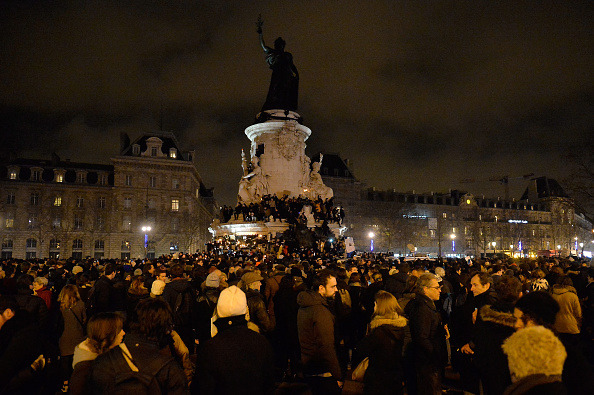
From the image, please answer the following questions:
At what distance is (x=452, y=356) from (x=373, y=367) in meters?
4.20

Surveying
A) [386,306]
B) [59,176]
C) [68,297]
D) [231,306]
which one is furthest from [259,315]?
[59,176]

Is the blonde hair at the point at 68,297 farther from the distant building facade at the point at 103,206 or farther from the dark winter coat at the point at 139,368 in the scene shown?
the distant building facade at the point at 103,206

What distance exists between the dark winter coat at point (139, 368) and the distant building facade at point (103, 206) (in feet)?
193

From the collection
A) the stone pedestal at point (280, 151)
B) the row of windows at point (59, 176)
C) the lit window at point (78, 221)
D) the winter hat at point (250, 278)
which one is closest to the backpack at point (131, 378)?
the winter hat at point (250, 278)

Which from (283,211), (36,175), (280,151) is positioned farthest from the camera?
(36,175)

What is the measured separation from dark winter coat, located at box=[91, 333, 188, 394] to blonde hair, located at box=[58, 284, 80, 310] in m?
3.32

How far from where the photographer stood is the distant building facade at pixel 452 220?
79938 mm

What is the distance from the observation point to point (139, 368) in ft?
11.2

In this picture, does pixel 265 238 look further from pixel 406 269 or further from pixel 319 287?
pixel 319 287

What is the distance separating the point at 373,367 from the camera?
15.4ft

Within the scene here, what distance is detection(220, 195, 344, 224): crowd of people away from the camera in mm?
27859

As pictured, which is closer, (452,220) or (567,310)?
(567,310)

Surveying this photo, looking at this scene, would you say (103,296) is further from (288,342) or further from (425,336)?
(425,336)

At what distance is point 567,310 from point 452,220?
9262 centimetres
